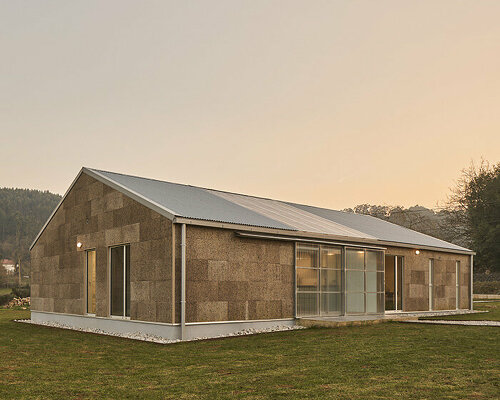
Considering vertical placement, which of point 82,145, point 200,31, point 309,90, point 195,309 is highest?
point 200,31

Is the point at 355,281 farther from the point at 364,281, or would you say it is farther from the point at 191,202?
the point at 191,202

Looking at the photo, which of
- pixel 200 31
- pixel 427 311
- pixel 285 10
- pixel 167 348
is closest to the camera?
pixel 167 348

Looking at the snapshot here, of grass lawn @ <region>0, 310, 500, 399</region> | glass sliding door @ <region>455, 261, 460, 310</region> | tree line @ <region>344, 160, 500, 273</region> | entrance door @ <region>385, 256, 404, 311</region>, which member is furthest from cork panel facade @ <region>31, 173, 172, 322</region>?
tree line @ <region>344, 160, 500, 273</region>

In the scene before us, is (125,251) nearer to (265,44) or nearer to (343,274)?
(343,274)

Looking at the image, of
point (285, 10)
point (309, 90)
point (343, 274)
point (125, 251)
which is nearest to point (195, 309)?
point (125, 251)

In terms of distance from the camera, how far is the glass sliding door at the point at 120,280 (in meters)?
14.8

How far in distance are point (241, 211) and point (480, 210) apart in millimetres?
36360

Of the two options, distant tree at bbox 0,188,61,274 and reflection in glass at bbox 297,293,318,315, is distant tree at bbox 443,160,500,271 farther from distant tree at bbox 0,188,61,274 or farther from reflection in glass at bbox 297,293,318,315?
distant tree at bbox 0,188,61,274

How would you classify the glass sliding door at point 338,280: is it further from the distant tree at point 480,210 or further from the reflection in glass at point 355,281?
the distant tree at point 480,210

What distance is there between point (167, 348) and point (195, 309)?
6.18 ft

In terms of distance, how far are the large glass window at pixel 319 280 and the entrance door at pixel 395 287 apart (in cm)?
412

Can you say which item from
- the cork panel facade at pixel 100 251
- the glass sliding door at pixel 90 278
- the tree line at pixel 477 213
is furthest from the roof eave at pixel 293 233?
the tree line at pixel 477 213

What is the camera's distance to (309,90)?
891 inches

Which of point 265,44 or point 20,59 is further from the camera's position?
point 20,59
